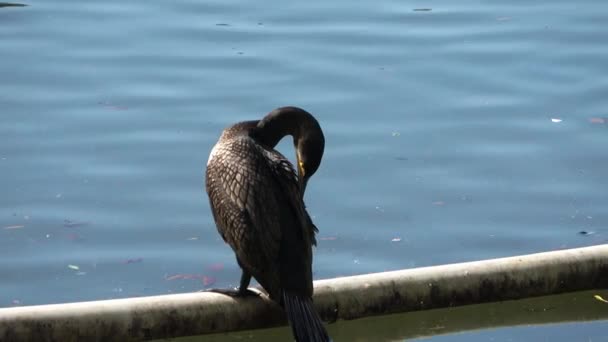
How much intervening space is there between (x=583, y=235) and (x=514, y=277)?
109 cm

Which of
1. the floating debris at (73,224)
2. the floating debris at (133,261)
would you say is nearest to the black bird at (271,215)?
the floating debris at (133,261)

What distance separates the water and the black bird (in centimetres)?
67

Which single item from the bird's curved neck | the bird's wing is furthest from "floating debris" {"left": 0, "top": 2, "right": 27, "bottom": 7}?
the bird's wing

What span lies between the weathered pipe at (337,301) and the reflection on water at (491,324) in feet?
0.32

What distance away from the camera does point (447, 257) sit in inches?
218

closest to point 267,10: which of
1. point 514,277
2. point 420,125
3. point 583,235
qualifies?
point 420,125

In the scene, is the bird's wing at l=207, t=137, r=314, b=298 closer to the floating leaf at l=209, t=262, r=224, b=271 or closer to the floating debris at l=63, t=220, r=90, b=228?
the floating leaf at l=209, t=262, r=224, b=271

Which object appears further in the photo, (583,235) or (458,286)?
(583,235)

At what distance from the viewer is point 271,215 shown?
4555 millimetres

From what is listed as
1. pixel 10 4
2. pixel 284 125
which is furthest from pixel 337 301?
pixel 10 4

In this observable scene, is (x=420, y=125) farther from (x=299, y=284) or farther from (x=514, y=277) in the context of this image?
(x=299, y=284)

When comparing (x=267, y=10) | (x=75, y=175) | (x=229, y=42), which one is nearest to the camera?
(x=75, y=175)

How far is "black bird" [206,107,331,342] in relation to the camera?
4.36 m

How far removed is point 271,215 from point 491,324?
0.92m
